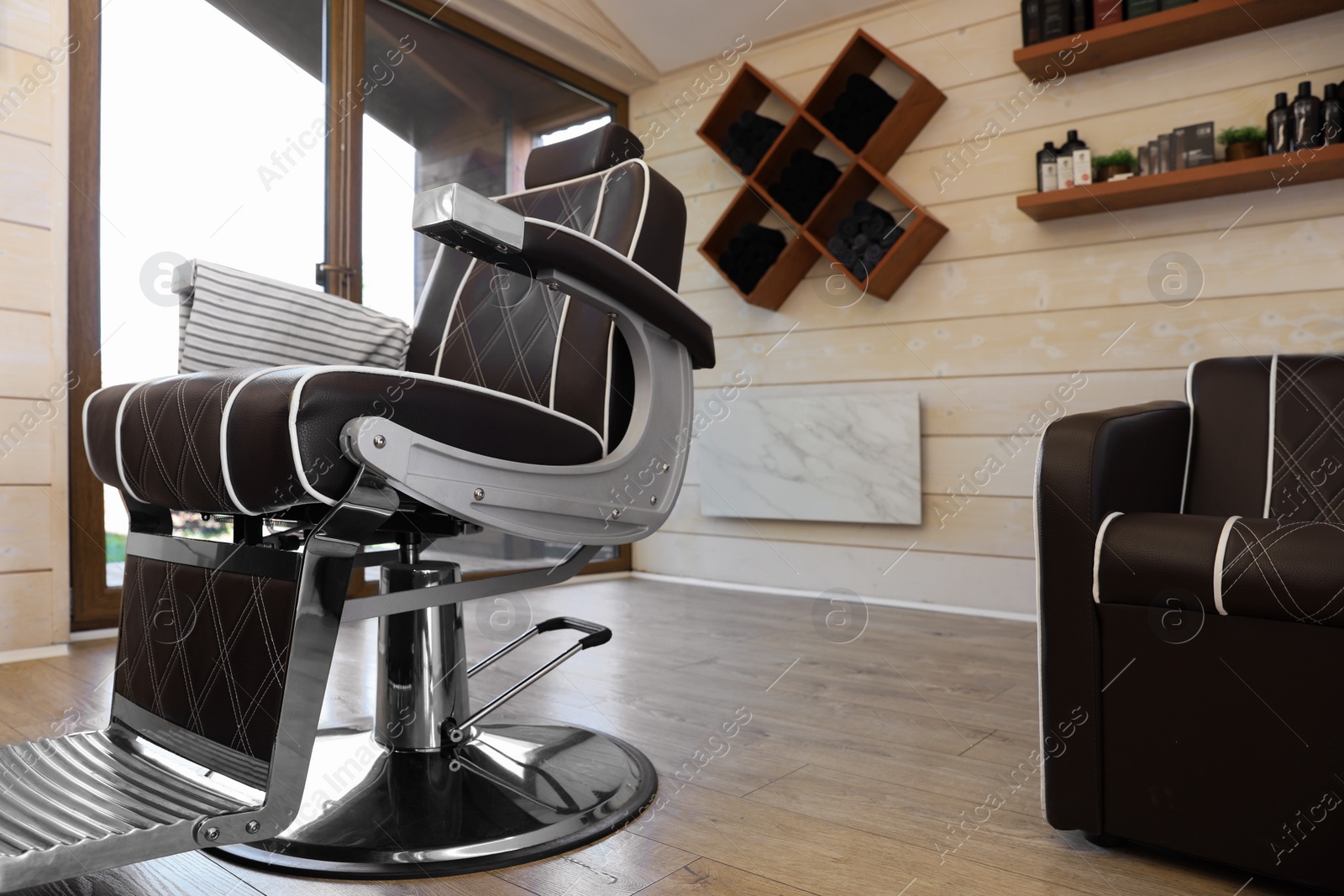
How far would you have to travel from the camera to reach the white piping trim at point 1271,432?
1414mm

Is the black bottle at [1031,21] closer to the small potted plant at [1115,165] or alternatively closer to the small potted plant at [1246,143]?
the small potted plant at [1115,165]

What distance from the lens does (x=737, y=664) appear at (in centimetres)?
214

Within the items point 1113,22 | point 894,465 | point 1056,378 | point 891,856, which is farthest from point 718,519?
point 891,856

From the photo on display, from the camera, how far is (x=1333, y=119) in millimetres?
2295

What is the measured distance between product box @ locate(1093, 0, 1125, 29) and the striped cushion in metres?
2.39

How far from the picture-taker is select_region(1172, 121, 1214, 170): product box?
2.48 meters

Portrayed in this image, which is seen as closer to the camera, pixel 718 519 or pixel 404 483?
pixel 404 483

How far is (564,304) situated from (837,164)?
2.30 meters

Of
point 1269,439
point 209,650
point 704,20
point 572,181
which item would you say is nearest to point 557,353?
point 572,181

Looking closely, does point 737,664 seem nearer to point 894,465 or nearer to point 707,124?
point 894,465

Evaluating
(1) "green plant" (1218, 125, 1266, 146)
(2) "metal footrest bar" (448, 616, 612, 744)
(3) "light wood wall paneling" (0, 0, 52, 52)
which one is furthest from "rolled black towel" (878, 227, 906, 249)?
(3) "light wood wall paneling" (0, 0, 52, 52)

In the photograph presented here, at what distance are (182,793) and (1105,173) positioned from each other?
2.76 metres

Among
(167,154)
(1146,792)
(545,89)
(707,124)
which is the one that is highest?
(545,89)

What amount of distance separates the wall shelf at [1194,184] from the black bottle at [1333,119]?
0.04 m
